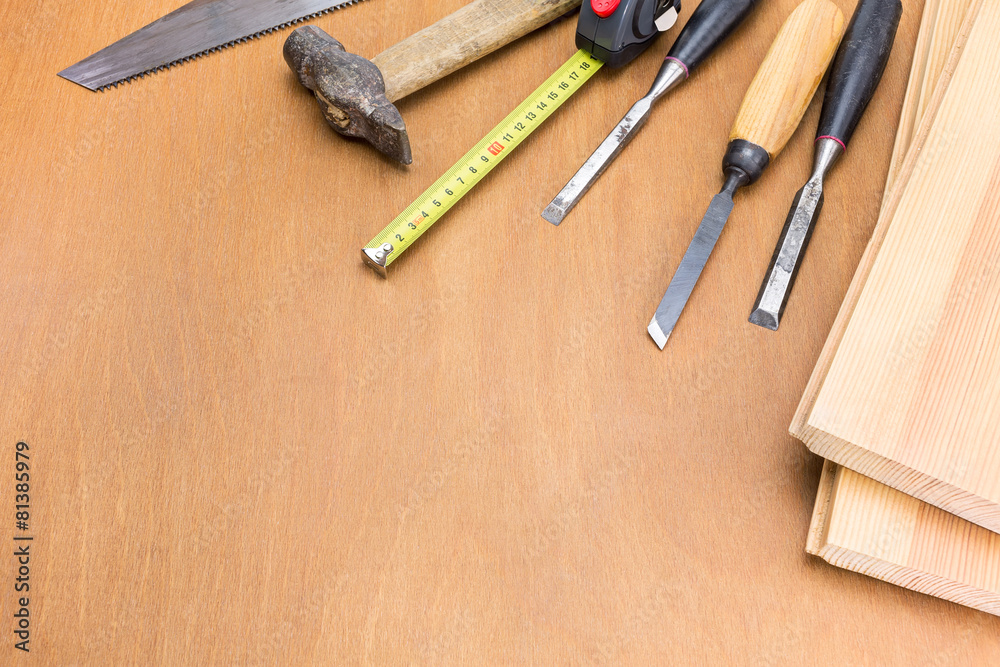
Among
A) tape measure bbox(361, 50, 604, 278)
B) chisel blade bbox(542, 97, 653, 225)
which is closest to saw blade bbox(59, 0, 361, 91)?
tape measure bbox(361, 50, 604, 278)

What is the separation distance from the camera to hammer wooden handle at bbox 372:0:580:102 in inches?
51.8

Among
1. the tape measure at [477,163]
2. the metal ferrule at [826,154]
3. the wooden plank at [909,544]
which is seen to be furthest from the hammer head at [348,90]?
the wooden plank at [909,544]

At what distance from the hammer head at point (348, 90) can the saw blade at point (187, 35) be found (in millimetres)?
205

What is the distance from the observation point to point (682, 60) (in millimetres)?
1361

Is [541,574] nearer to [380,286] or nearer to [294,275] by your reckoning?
[380,286]

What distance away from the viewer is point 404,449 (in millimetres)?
1085

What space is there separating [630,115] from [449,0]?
509mm

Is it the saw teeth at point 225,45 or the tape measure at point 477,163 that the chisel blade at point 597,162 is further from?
the saw teeth at point 225,45

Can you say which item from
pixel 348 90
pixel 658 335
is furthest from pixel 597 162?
pixel 348 90

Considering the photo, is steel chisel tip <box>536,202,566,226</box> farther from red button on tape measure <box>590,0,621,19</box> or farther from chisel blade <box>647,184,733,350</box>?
red button on tape measure <box>590,0,621,19</box>

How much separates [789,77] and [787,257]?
1.16 ft

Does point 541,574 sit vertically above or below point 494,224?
below

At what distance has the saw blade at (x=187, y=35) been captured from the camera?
1.38m

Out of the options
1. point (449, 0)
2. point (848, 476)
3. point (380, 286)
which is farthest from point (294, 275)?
point (848, 476)
